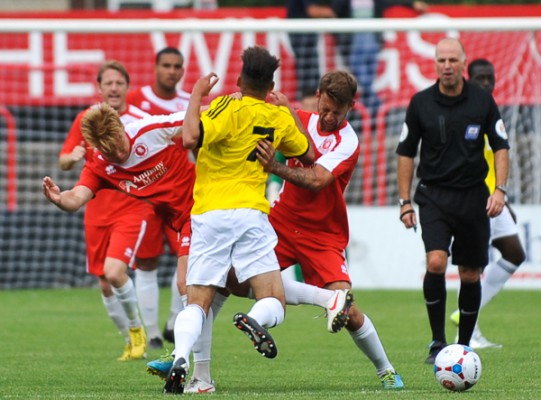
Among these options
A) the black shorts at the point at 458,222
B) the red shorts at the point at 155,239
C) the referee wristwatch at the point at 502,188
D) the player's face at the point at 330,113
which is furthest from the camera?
the red shorts at the point at 155,239

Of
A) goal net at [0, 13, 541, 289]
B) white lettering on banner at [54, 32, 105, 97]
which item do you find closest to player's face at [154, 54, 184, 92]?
goal net at [0, 13, 541, 289]

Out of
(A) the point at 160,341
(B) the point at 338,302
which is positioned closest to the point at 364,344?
(B) the point at 338,302

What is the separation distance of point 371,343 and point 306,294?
19.8 inches

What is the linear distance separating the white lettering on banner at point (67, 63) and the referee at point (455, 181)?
8.37m

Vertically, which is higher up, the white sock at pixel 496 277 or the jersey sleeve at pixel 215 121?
the jersey sleeve at pixel 215 121

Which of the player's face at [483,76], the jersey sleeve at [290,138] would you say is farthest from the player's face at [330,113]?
the player's face at [483,76]

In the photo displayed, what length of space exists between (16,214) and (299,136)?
343 inches

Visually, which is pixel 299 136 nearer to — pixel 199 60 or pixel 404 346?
pixel 404 346

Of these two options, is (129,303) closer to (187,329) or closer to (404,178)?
(404,178)

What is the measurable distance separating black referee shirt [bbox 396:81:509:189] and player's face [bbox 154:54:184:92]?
2372mm

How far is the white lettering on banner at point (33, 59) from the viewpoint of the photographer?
16703 mm

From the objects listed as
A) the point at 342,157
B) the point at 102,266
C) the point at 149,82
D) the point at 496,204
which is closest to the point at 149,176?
the point at 342,157

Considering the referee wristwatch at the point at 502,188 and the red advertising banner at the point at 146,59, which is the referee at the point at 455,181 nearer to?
the referee wristwatch at the point at 502,188

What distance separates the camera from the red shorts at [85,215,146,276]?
9.82 metres
